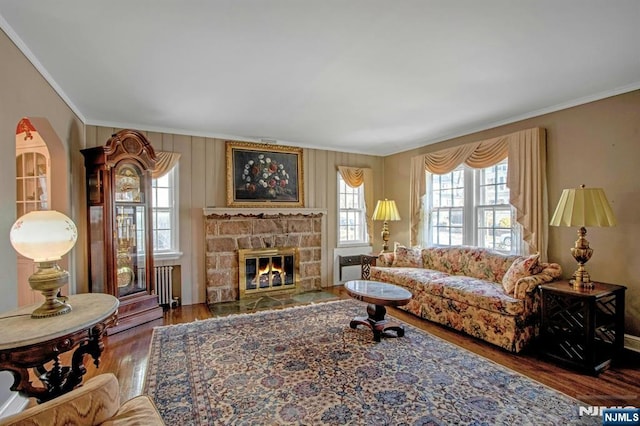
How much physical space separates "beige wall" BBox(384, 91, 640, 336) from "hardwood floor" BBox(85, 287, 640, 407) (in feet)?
2.74

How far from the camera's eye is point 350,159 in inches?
236

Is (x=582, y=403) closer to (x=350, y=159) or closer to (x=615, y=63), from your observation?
(x=615, y=63)

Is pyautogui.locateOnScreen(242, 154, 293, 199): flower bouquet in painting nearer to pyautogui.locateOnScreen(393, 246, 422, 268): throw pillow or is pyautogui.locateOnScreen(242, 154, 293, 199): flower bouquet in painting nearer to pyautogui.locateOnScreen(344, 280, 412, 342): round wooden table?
pyautogui.locateOnScreen(393, 246, 422, 268): throw pillow

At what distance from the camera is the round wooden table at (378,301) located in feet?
10.2

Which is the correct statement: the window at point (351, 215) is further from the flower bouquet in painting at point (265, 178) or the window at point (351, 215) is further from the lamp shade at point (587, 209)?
the lamp shade at point (587, 209)

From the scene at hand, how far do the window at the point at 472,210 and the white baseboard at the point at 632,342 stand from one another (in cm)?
129

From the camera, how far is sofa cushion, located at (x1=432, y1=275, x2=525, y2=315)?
3010 mm

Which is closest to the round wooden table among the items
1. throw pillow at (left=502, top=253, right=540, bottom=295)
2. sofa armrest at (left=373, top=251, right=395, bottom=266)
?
throw pillow at (left=502, top=253, right=540, bottom=295)

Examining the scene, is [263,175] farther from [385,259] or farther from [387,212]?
[385,259]

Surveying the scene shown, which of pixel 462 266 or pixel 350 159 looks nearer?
pixel 462 266

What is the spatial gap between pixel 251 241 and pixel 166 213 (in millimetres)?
1312

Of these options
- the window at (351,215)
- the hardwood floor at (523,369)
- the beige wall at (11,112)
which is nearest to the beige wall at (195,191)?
the hardwood floor at (523,369)

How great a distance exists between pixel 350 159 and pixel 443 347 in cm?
382

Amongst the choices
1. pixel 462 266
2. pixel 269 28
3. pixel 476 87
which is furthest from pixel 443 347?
pixel 269 28
